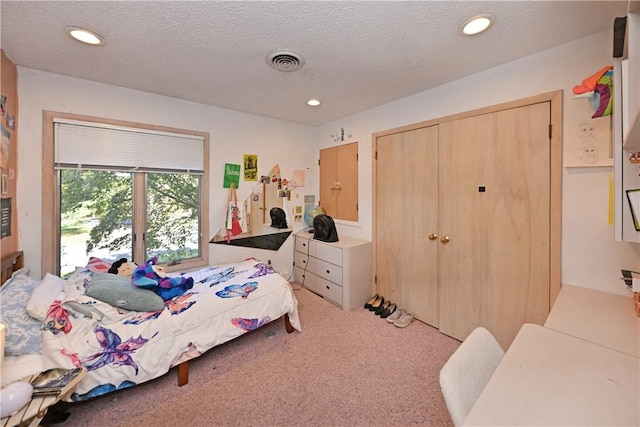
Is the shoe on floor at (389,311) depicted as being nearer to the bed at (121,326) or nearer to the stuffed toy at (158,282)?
the bed at (121,326)

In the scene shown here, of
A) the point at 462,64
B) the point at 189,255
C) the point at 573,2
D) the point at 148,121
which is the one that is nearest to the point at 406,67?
the point at 462,64

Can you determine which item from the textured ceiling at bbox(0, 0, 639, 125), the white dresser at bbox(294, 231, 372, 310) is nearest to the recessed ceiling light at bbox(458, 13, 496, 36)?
the textured ceiling at bbox(0, 0, 639, 125)

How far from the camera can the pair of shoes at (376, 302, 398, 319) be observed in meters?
2.77

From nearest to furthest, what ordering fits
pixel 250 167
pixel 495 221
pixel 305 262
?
pixel 495 221 < pixel 250 167 < pixel 305 262

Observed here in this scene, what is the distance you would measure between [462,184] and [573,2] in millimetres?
1256

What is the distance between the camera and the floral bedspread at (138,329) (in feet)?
4.92

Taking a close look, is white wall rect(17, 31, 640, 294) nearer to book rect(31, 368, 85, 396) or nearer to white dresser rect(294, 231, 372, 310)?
white dresser rect(294, 231, 372, 310)

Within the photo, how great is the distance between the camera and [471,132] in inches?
87.4

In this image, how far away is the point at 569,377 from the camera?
873mm

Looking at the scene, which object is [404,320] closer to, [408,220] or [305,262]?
[408,220]

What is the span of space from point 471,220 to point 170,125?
10.2 ft

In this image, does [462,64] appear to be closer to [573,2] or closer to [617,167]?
[573,2]

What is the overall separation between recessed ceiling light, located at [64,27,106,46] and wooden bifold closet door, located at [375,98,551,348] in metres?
2.54

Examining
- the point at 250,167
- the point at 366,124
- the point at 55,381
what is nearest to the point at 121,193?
the point at 250,167
